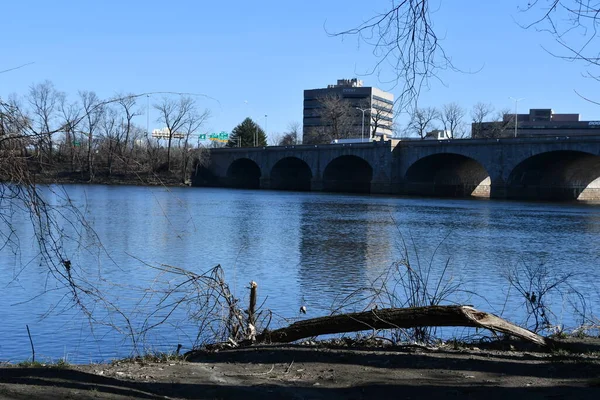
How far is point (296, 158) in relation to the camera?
286 feet

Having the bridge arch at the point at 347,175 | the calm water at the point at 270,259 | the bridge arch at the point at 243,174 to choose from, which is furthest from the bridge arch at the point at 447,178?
the calm water at the point at 270,259

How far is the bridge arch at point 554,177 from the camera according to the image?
61.5 meters

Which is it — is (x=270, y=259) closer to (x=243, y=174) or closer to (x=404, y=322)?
(x=404, y=322)

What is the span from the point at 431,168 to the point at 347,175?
13.7m

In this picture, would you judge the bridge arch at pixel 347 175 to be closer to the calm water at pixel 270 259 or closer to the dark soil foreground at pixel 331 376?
the calm water at pixel 270 259

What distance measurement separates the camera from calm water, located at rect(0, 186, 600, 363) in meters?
10.2

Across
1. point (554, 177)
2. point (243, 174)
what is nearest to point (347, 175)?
point (243, 174)

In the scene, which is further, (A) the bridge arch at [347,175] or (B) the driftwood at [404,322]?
(A) the bridge arch at [347,175]

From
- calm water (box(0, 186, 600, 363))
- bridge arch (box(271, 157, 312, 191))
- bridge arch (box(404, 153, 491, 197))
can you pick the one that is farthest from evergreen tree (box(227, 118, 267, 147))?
calm water (box(0, 186, 600, 363))

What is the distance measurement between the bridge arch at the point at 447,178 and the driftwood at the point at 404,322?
2458 inches

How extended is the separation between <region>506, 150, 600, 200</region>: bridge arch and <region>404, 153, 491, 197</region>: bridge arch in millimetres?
7393

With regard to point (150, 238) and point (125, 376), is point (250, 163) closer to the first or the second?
point (150, 238)

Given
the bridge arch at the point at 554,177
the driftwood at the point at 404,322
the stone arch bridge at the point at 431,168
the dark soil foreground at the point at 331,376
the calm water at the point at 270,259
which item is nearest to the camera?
the dark soil foreground at the point at 331,376

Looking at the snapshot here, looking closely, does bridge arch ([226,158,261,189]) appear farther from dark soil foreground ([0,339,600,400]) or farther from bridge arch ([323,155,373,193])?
dark soil foreground ([0,339,600,400])
